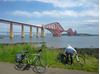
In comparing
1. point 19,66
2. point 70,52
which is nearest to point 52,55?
point 70,52

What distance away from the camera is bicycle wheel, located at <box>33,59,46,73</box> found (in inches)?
97.3

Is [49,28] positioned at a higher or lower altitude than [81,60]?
higher

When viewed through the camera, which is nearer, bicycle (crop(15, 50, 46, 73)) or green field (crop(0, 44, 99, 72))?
green field (crop(0, 44, 99, 72))

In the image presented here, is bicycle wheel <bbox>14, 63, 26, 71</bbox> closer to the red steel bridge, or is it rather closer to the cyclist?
the red steel bridge

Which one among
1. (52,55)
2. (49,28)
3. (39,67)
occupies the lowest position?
(39,67)

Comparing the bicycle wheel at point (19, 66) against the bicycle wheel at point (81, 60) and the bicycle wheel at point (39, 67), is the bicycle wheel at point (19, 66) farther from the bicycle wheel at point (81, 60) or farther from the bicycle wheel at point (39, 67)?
the bicycle wheel at point (81, 60)

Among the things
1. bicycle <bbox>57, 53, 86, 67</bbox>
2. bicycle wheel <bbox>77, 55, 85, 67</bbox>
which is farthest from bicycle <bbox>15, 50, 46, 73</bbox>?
bicycle wheel <bbox>77, 55, 85, 67</bbox>

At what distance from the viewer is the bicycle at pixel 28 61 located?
8.18 ft

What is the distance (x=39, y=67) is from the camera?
249cm

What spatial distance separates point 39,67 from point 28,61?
112 mm

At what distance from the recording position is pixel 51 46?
247 cm

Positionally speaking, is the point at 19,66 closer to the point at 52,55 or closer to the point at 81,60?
the point at 52,55

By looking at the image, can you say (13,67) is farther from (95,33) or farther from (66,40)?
(95,33)

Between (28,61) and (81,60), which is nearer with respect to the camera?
(81,60)
